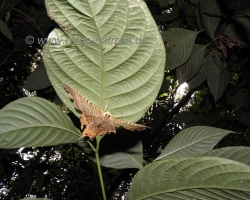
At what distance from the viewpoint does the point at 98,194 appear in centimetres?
349

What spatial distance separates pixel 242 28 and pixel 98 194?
266 cm

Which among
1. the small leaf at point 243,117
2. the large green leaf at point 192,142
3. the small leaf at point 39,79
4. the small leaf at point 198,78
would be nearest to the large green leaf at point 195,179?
the large green leaf at point 192,142

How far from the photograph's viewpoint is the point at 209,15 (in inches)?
52.1

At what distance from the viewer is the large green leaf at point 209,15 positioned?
1.29 metres

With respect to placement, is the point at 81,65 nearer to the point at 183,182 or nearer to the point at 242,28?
the point at 183,182

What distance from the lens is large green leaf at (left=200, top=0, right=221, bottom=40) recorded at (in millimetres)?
1286

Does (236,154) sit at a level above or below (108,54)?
below

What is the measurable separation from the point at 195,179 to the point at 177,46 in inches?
34.5

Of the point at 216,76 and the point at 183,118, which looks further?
the point at 183,118

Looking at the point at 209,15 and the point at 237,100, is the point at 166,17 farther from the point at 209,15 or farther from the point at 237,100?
the point at 237,100

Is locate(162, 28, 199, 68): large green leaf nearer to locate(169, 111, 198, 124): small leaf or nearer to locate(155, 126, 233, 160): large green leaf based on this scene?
locate(155, 126, 233, 160): large green leaf

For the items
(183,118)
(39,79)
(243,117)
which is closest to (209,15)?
(39,79)

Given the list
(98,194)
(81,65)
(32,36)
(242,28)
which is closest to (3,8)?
(32,36)

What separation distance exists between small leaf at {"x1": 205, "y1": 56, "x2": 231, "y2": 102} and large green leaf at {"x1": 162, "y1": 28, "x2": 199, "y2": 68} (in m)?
0.21
